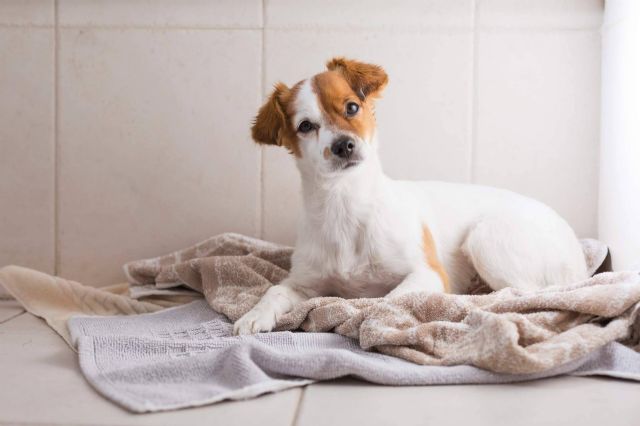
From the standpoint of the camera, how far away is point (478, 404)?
40.8 inches

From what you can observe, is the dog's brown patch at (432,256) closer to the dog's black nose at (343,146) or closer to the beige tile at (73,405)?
the dog's black nose at (343,146)

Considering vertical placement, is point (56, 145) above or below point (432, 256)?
above

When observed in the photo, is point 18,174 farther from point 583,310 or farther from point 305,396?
point 583,310

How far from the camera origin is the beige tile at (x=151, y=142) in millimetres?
2057

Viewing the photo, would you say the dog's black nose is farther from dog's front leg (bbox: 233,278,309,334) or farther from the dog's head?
dog's front leg (bbox: 233,278,309,334)

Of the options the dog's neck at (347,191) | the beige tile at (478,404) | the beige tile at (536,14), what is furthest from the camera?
the beige tile at (536,14)

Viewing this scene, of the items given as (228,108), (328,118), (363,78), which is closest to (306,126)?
(328,118)

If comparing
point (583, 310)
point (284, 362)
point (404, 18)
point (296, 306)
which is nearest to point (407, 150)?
point (404, 18)

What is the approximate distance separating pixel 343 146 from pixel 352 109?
12 cm

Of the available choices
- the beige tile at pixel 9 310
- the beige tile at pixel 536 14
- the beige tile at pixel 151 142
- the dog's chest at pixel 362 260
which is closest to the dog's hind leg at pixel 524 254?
the dog's chest at pixel 362 260

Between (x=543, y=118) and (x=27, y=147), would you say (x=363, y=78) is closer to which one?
(x=543, y=118)

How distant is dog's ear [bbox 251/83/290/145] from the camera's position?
1603 mm

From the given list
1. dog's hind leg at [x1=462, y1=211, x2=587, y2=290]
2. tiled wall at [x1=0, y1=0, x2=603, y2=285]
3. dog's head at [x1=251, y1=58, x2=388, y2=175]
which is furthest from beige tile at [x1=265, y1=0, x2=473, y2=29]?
dog's hind leg at [x1=462, y1=211, x2=587, y2=290]

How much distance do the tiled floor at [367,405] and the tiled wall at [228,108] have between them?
0.96m
